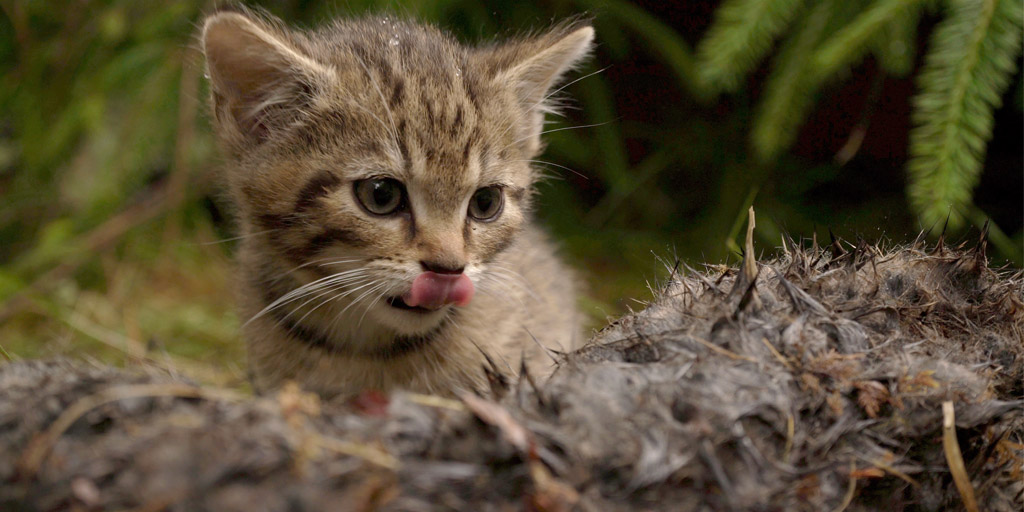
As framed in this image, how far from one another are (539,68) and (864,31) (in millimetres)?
757

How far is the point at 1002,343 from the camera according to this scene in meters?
1.14

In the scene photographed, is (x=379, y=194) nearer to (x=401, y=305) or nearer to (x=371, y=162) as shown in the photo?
(x=371, y=162)

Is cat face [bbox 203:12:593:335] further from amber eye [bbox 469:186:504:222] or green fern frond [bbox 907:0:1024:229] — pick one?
green fern frond [bbox 907:0:1024:229]

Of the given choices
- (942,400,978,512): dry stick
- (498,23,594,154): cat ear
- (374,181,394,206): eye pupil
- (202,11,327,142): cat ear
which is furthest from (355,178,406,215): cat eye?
(942,400,978,512): dry stick

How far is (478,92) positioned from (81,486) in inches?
50.8

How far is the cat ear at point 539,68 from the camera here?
192cm

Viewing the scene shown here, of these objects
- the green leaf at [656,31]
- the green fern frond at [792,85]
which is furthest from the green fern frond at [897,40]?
the green leaf at [656,31]

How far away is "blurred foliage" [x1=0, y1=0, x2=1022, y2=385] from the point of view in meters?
2.31

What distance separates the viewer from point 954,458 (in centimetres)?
97

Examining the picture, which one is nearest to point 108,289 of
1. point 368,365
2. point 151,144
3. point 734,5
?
point 151,144

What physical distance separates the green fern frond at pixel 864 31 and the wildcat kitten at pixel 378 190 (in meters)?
0.57

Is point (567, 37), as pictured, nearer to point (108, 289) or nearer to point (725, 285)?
point (725, 285)

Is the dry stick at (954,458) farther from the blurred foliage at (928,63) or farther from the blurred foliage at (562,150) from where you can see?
the blurred foliage at (562,150)

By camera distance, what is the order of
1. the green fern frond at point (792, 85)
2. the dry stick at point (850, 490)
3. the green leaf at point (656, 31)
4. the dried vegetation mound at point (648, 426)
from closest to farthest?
the dried vegetation mound at point (648, 426), the dry stick at point (850, 490), the green fern frond at point (792, 85), the green leaf at point (656, 31)
